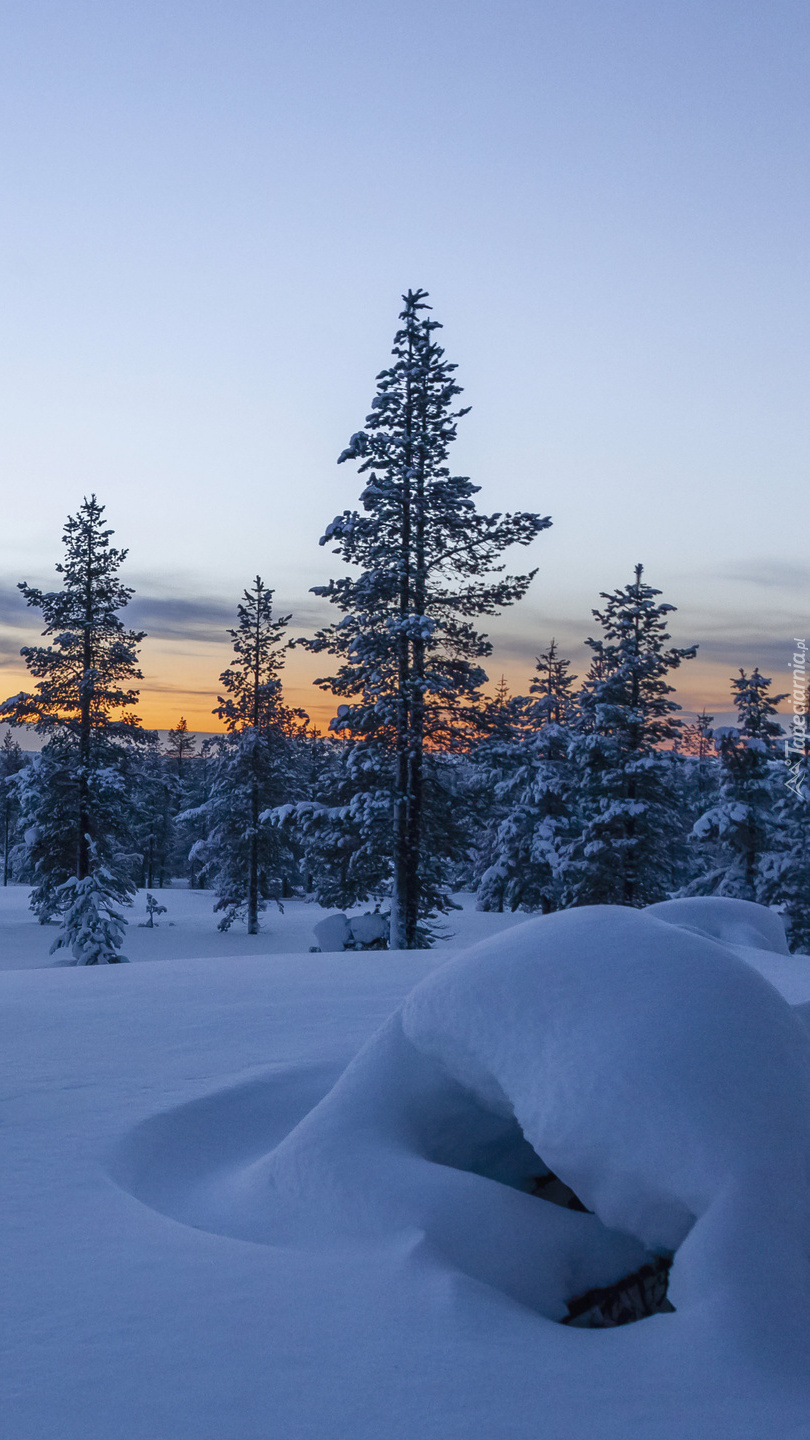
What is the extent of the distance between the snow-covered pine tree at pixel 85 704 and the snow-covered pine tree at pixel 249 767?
8411 millimetres

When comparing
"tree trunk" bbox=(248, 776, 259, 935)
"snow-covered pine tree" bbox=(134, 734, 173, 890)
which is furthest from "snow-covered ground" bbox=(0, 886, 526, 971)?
"snow-covered pine tree" bbox=(134, 734, 173, 890)

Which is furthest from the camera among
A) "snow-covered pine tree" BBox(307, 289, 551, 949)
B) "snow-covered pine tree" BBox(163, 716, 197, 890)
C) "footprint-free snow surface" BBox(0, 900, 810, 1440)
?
"snow-covered pine tree" BBox(163, 716, 197, 890)

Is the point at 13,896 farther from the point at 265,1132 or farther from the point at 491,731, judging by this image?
the point at 265,1132

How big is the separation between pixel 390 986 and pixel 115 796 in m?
13.7

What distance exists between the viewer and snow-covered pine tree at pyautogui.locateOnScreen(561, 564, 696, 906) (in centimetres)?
2405

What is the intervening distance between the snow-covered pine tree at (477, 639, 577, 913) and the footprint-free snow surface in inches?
885

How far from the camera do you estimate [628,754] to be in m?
24.4

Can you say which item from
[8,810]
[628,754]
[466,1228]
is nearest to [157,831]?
[8,810]

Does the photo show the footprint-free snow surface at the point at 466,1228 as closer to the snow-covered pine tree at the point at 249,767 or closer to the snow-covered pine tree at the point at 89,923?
the snow-covered pine tree at the point at 89,923

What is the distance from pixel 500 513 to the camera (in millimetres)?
18281

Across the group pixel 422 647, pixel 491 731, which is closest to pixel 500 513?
pixel 422 647

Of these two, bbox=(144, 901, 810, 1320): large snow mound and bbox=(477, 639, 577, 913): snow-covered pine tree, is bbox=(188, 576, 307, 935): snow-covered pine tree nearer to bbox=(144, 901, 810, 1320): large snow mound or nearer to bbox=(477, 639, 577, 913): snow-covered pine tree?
bbox=(477, 639, 577, 913): snow-covered pine tree

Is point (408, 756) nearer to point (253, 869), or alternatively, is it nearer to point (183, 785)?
point (253, 869)

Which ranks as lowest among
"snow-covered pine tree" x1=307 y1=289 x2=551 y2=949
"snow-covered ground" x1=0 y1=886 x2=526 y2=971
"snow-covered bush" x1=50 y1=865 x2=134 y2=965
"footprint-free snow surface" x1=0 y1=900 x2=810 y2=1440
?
"snow-covered ground" x1=0 y1=886 x2=526 y2=971
